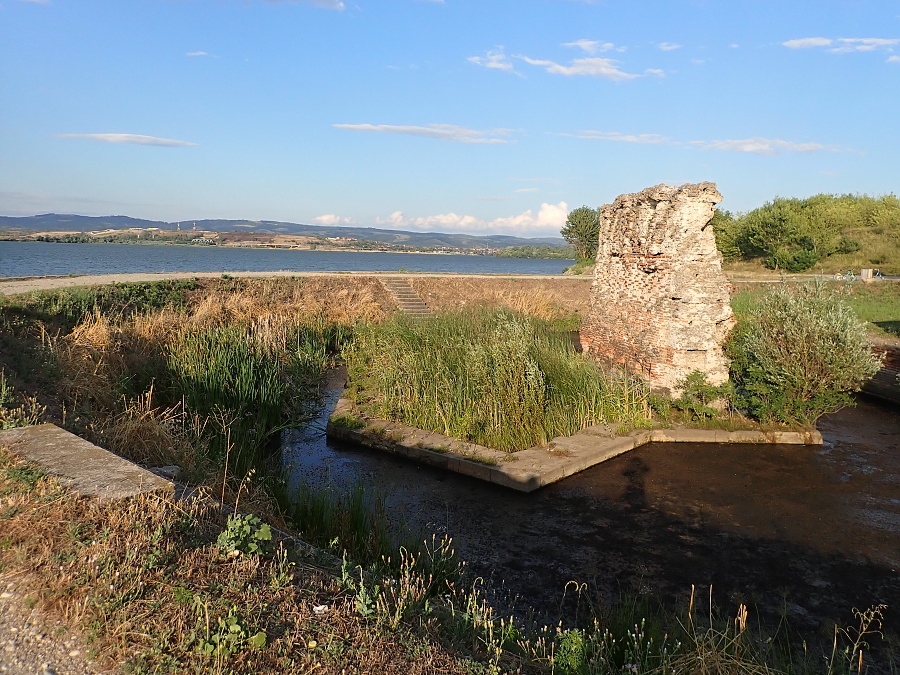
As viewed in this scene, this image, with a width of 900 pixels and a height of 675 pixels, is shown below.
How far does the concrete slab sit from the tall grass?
5.71 metres

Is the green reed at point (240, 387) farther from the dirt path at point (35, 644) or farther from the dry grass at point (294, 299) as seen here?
the dirt path at point (35, 644)

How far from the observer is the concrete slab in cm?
396

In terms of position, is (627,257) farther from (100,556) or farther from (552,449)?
(100,556)

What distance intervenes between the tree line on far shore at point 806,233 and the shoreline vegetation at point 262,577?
122 ft

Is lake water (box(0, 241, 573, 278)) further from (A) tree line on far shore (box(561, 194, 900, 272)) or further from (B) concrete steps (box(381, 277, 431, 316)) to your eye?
(A) tree line on far shore (box(561, 194, 900, 272))

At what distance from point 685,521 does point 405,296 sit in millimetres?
18679

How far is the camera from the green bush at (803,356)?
9.55 meters

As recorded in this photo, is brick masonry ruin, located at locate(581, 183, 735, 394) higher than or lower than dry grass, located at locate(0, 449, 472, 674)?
higher

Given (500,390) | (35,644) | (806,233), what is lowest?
(500,390)

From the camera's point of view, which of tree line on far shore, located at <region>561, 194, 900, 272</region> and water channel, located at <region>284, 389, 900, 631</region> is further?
tree line on far shore, located at <region>561, 194, 900, 272</region>

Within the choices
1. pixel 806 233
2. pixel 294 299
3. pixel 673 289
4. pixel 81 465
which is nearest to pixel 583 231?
pixel 806 233

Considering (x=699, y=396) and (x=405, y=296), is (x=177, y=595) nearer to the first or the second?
(x=699, y=396)

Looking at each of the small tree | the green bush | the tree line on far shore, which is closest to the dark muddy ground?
the green bush

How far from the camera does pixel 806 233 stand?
144ft
